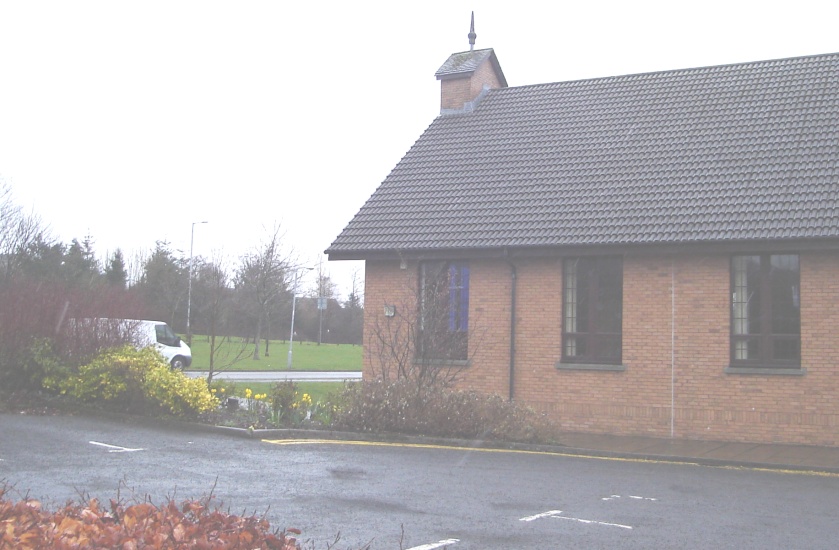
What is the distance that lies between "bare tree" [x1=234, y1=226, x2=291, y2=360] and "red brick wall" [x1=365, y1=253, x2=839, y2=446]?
2762 cm

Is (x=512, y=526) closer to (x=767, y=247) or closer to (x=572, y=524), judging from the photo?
(x=572, y=524)

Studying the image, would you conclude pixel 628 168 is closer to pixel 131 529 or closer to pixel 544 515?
pixel 544 515

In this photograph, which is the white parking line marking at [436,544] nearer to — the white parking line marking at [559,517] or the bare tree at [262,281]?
the white parking line marking at [559,517]

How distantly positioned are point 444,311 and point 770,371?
246 inches

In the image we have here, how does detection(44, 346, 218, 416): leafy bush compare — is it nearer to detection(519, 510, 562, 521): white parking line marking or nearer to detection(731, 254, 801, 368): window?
detection(519, 510, 562, 521): white parking line marking

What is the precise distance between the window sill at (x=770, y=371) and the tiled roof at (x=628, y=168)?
7.66ft

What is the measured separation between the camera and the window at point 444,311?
18.1 meters

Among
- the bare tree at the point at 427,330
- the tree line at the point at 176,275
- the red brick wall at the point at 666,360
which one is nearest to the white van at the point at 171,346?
the tree line at the point at 176,275

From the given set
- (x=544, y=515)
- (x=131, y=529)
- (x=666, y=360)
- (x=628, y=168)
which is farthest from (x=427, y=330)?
(x=131, y=529)

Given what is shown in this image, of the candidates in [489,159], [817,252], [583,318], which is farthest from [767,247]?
[489,159]

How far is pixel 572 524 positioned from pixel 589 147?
516 inches

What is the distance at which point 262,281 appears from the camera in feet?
154

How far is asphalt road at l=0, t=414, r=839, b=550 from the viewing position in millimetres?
7996

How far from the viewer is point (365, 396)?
1572 centimetres
